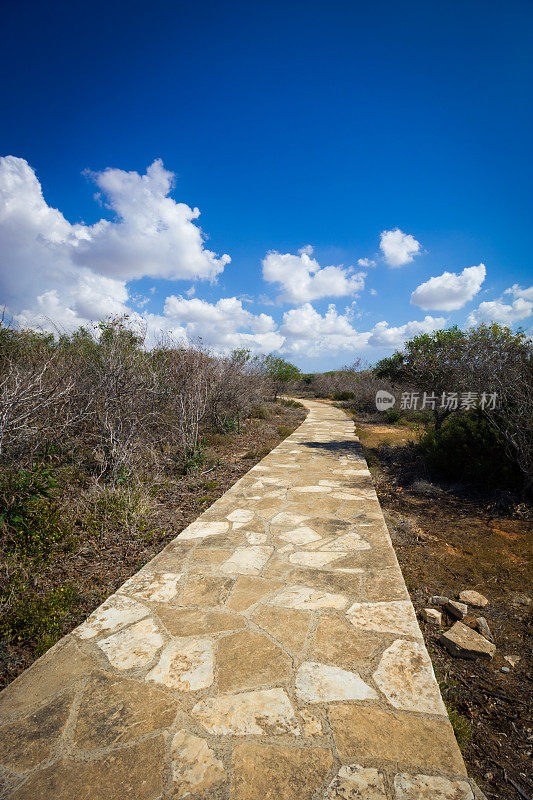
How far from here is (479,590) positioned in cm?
310

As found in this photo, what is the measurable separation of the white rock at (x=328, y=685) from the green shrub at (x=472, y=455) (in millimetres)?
4278

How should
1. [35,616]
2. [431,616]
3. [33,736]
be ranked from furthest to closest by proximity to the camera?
[431,616]
[35,616]
[33,736]

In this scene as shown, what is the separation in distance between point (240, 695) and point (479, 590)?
234 centimetres

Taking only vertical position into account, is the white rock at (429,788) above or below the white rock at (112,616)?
above

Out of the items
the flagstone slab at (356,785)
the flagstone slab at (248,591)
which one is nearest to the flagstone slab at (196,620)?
the flagstone slab at (248,591)

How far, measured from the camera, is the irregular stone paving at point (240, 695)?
149 cm

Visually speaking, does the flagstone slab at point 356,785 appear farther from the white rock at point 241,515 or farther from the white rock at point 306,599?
the white rock at point 241,515

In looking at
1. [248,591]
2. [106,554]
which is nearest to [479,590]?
[248,591]

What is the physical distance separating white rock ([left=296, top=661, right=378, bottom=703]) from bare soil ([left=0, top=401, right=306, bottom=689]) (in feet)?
5.49

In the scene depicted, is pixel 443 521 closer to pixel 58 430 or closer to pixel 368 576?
pixel 368 576

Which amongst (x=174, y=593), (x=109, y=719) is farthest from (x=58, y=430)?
(x=109, y=719)

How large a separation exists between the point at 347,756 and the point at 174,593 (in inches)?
65.5

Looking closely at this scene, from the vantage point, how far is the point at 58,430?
5.25m

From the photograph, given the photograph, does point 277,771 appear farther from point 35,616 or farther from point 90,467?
point 90,467
